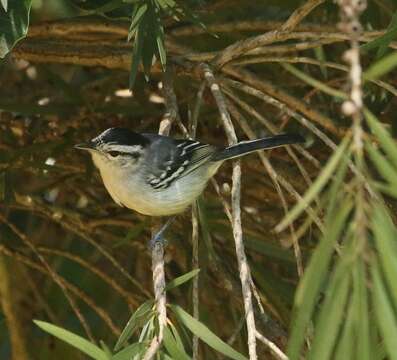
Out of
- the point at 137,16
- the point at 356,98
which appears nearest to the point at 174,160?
the point at 137,16

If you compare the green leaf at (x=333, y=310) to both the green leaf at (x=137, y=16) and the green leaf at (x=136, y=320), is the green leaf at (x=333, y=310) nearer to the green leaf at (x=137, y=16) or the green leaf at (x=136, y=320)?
the green leaf at (x=136, y=320)

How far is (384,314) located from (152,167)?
2145mm

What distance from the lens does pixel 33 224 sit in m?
4.11

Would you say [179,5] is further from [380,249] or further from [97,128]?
[380,249]

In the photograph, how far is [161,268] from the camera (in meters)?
2.25

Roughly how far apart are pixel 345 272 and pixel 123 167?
6.90 feet

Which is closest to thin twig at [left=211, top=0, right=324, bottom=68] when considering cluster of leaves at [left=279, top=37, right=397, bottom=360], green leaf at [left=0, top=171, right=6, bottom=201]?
green leaf at [left=0, top=171, right=6, bottom=201]

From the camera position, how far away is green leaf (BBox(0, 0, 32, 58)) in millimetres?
2320

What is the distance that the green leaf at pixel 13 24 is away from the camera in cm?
232

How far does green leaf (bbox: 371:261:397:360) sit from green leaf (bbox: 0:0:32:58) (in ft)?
4.28

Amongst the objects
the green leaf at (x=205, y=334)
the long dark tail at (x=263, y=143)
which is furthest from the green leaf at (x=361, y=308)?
the long dark tail at (x=263, y=143)

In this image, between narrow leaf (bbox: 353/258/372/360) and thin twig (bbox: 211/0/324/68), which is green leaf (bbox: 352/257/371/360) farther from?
thin twig (bbox: 211/0/324/68)

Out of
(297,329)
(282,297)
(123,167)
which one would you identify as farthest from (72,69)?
(297,329)

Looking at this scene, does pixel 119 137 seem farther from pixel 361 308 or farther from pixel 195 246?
pixel 361 308
